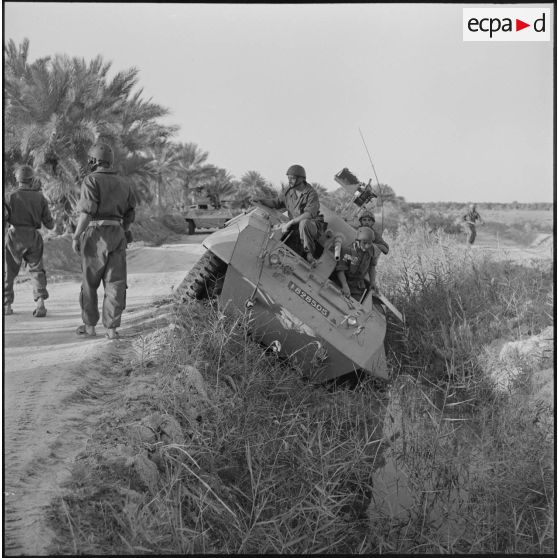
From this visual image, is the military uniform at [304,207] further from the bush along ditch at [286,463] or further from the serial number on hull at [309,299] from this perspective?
the bush along ditch at [286,463]

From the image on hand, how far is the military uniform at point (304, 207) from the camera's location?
6.62m

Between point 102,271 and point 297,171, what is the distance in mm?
2354

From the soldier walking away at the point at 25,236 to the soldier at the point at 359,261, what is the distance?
325 centimetres

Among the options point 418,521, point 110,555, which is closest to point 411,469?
point 418,521

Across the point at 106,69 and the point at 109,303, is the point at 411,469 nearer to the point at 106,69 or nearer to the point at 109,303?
the point at 109,303

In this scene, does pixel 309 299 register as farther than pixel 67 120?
No

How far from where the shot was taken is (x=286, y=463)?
462 cm

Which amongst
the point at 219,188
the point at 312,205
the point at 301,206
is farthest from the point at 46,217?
the point at 219,188

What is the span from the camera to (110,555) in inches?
123

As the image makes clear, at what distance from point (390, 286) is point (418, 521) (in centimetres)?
A: 613

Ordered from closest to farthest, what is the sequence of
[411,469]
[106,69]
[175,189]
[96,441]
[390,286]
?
[96,441] < [411,469] < [390,286] < [106,69] < [175,189]

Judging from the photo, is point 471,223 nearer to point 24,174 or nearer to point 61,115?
point 61,115

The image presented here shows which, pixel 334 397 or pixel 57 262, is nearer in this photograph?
pixel 334 397

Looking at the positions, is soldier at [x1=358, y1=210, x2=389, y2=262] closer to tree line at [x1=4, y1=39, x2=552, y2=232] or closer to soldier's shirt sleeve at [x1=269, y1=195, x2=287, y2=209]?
soldier's shirt sleeve at [x1=269, y1=195, x2=287, y2=209]
